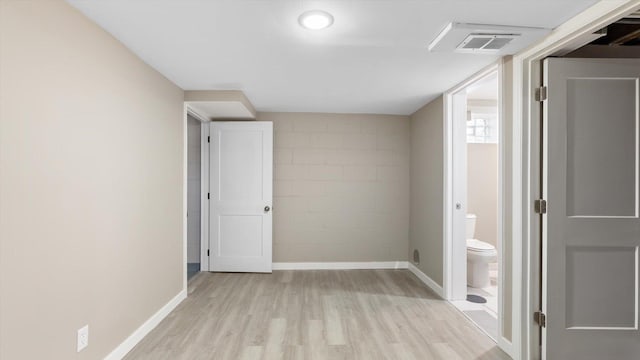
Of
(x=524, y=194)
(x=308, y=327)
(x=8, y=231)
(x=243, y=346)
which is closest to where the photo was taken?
(x=8, y=231)

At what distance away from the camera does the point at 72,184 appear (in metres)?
1.77

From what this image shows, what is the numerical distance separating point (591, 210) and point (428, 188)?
187 centimetres

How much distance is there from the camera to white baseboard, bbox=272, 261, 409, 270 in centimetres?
446

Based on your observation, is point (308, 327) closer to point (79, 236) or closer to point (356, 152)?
point (79, 236)

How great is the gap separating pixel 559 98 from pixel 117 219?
10.0 ft

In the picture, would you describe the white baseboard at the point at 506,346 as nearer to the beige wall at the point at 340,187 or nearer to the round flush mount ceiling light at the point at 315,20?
the beige wall at the point at 340,187

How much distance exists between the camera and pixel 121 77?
2234 millimetres

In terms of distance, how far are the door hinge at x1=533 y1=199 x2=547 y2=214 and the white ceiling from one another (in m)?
1.08

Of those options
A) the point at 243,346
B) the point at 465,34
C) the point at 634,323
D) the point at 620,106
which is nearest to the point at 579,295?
the point at 634,323

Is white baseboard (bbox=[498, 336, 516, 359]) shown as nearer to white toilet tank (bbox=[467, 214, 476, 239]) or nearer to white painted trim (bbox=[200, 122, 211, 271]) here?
white toilet tank (bbox=[467, 214, 476, 239])

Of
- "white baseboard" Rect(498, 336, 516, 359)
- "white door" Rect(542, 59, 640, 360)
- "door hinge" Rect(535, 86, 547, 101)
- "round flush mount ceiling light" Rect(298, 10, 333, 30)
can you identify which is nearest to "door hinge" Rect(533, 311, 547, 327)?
"white door" Rect(542, 59, 640, 360)

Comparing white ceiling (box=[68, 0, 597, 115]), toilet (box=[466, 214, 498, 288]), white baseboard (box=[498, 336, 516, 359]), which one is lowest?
white baseboard (box=[498, 336, 516, 359])

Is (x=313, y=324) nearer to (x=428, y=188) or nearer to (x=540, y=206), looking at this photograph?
(x=540, y=206)

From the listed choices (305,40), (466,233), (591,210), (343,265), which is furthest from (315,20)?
(343,265)
